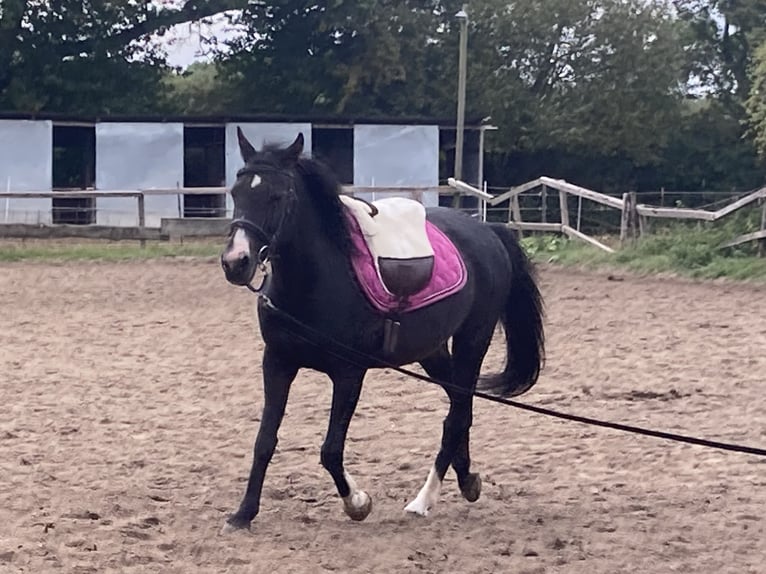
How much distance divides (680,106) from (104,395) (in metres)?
34.1

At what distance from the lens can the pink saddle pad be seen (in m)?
4.78

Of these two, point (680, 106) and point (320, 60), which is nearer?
point (320, 60)

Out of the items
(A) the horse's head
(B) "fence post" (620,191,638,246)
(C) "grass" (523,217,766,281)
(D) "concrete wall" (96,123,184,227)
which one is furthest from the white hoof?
(D) "concrete wall" (96,123,184,227)

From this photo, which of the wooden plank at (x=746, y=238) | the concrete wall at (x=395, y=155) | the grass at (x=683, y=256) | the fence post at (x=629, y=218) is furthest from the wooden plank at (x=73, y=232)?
the wooden plank at (x=746, y=238)

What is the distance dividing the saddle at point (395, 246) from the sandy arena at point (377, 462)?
104cm

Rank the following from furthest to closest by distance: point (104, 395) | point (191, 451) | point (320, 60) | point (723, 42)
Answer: point (723, 42), point (320, 60), point (104, 395), point (191, 451)

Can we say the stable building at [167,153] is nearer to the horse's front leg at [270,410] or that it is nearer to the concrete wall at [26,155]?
the concrete wall at [26,155]

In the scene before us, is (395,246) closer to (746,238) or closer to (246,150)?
(246,150)

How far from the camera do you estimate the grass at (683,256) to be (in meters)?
14.3

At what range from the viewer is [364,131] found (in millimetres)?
28359

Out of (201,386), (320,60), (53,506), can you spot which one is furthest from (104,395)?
(320,60)

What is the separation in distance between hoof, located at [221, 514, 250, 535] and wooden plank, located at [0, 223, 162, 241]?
16.0 metres

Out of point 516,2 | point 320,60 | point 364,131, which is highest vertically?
point 516,2

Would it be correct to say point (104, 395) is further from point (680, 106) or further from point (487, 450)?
point (680, 106)
